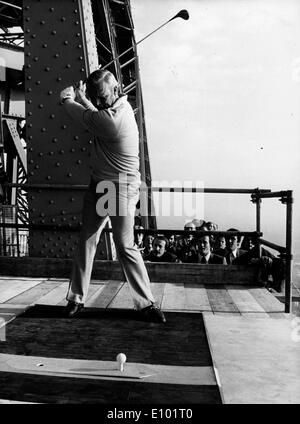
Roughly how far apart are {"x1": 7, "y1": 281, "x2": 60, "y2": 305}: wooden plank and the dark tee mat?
33 centimetres

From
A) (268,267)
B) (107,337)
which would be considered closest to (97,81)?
(107,337)

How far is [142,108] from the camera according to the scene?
25.0m

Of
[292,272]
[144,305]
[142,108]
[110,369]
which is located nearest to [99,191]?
[144,305]

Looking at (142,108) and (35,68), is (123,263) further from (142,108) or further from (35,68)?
(142,108)

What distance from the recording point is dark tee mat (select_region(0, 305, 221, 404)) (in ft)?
7.06

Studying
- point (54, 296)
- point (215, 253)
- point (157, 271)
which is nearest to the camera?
point (54, 296)

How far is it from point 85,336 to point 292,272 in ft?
6.47

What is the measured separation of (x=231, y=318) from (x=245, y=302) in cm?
63

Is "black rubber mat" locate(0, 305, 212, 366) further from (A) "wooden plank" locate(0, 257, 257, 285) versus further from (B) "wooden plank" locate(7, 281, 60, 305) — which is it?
(A) "wooden plank" locate(0, 257, 257, 285)

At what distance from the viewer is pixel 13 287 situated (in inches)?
186

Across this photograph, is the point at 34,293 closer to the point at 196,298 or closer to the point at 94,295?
the point at 94,295

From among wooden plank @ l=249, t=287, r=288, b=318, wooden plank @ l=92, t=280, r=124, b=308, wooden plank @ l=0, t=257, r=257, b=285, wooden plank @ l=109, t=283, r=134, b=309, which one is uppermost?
wooden plank @ l=0, t=257, r=257, b=285

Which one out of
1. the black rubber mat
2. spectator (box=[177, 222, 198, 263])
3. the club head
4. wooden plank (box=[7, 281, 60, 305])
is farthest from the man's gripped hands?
the club head

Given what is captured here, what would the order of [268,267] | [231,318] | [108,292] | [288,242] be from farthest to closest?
[268,267] → [108,292] → [288,242] → [231,318]
